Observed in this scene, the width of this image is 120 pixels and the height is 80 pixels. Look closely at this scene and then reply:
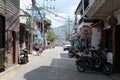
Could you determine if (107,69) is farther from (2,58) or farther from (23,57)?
(23,57)

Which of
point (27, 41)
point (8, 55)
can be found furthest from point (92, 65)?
point (27, 41)

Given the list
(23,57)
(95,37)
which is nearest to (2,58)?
(23,57)

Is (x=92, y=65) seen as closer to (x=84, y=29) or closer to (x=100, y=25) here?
(x=100, y=25)

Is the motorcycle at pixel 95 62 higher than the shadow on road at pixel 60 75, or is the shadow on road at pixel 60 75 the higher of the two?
the motorcycle at pixel 95 62

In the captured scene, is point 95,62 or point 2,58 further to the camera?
point 95,62

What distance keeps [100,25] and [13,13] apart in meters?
6.85

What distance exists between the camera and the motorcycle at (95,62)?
695 inches

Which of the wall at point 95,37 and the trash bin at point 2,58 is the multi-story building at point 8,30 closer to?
the trash bin at point 2,58

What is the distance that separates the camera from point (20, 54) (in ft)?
81.1

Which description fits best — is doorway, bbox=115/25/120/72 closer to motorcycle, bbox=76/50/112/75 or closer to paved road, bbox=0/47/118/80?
motorcycle, bbox=76/50/112/75

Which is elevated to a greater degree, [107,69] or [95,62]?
[95,62]

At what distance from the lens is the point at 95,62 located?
18234mm

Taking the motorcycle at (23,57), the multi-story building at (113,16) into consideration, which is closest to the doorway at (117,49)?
the multi-story building at (113,16)

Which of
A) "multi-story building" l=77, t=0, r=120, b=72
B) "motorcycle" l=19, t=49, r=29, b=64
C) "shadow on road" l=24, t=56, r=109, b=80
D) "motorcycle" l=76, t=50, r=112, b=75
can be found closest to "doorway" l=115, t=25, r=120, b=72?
"multi-story building" l=77, t=0, r=120, b=72
